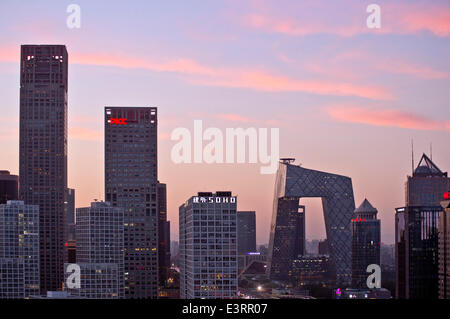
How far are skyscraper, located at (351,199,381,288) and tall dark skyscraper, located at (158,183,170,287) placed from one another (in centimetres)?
2933

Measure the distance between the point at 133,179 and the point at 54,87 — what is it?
21.7 meters

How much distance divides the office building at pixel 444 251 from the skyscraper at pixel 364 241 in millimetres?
25541

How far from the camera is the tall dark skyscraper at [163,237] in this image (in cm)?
9144

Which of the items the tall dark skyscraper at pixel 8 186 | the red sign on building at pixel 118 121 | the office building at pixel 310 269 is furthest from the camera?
the office building at pixel 310 269

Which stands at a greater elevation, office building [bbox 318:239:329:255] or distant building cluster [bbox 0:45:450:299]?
distant building cluster [bbox 0:45:450:299]

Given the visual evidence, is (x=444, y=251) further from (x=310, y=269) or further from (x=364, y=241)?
(x=310, y=269)

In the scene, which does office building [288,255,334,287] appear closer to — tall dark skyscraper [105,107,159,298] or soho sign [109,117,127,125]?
tall dark skyscraper [105,107,159,298]

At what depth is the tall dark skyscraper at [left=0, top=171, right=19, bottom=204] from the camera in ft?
345

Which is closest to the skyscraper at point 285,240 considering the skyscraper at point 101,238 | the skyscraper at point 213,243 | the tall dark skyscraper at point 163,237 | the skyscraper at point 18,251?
the tall dark skyscraper at point 163,237

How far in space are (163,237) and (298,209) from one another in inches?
1811

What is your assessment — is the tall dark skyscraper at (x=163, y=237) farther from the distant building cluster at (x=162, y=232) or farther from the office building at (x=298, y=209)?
the office building at (x=298, y=209)

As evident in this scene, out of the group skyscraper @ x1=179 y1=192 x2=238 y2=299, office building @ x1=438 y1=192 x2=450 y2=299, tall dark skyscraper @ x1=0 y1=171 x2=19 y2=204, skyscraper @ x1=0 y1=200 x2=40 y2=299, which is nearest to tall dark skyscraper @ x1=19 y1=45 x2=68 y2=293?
tall dark skyscraper @ x1=0 y1=171 x2=19 y2=204

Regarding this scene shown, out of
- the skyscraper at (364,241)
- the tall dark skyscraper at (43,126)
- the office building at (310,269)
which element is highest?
the tall dark skyscraper at (43,126)
